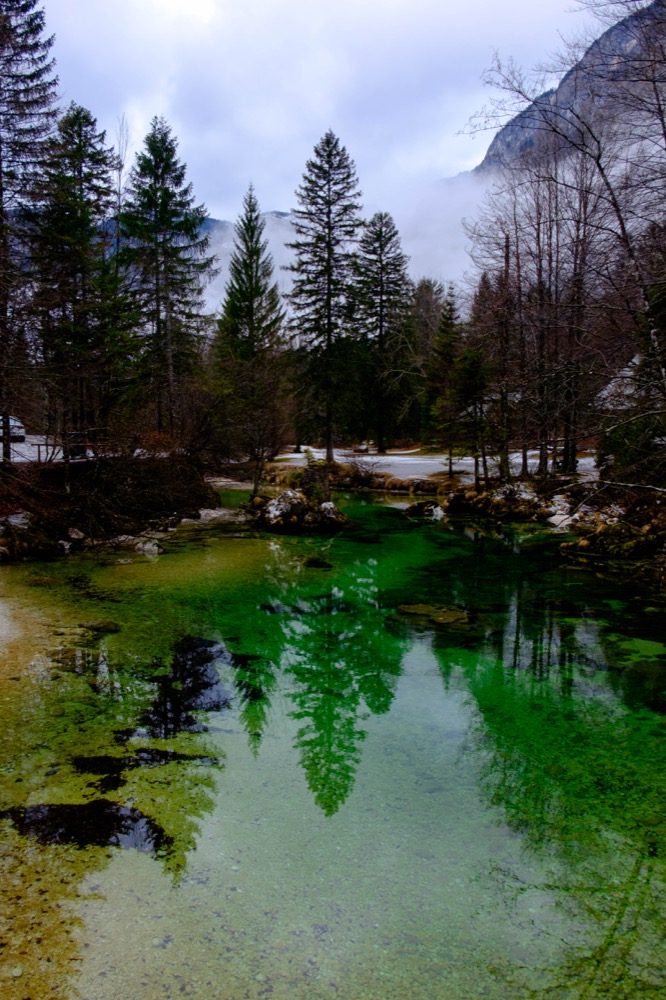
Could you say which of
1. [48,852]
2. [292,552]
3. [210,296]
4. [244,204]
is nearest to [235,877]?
[48,852]

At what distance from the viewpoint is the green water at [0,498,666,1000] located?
261 cm

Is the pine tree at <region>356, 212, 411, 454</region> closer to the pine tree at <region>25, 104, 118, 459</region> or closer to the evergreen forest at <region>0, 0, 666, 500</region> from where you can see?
the evergreen forest at <region>0, 0, 666, 500</region>

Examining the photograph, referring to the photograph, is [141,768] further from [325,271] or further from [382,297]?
[382,297]

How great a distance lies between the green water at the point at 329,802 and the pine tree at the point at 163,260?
14616 millimetres

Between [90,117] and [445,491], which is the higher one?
[90,117]

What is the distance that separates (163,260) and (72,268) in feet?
17.3

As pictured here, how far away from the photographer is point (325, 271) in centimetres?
2609

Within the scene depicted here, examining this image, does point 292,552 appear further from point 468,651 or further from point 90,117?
point 90,117

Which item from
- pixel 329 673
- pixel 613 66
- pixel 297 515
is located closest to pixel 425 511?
pixel 297 515

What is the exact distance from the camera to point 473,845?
3.43m

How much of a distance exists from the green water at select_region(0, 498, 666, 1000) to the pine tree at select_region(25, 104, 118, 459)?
9996 mm

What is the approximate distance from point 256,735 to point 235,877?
166cm

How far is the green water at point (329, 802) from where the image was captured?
2613mm

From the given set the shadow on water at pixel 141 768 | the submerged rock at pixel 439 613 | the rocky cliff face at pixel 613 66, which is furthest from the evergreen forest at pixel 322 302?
the shadow on water at pixel 141 768
